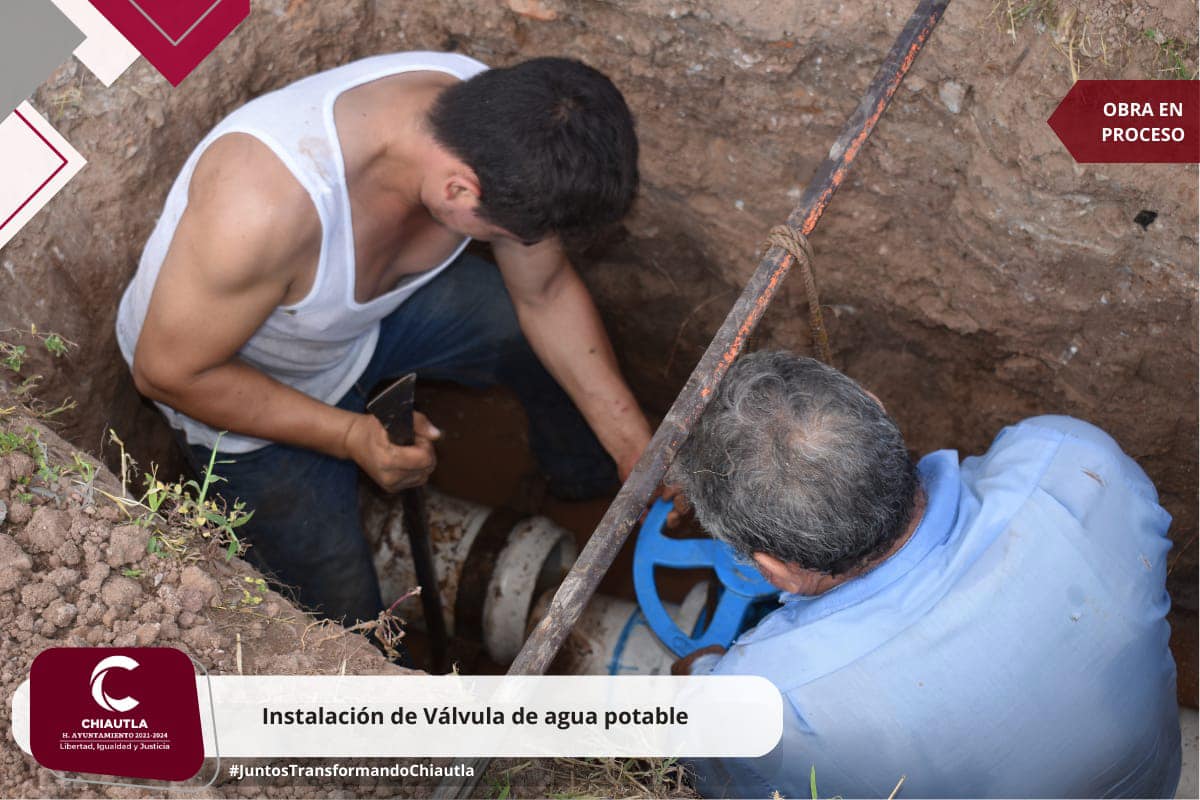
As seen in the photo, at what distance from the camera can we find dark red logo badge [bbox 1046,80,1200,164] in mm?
2447

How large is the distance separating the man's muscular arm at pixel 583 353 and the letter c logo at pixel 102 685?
4.87 ft

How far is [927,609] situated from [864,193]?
64.5 inches

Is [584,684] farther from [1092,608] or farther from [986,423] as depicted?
[986,423]

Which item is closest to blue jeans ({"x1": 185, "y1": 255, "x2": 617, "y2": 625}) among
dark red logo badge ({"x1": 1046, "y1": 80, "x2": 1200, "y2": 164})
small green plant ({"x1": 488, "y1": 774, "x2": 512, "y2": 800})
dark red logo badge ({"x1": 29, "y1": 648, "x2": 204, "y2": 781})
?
dark red logo badge ({"x1": 29, "y1": 648, "x2": 204, "y2": 781})

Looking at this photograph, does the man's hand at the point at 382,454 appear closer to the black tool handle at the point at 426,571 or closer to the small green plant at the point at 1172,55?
the black tool handle at the point at 426,571

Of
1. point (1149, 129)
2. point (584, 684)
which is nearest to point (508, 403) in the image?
point (584, 684)

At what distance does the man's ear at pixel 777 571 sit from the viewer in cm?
188

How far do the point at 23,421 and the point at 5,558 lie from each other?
0.42 m

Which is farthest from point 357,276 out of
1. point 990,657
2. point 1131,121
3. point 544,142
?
point 1131,121

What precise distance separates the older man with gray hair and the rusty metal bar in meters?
0.09

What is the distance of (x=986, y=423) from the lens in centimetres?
329

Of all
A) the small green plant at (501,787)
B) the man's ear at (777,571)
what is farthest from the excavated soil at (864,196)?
the man's ear at (777,571)

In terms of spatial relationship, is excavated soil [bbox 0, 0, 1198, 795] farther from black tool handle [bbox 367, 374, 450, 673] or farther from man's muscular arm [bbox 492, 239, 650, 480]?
black tool handle [bbox 367, 374, 450, 673]

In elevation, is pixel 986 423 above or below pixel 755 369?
below
